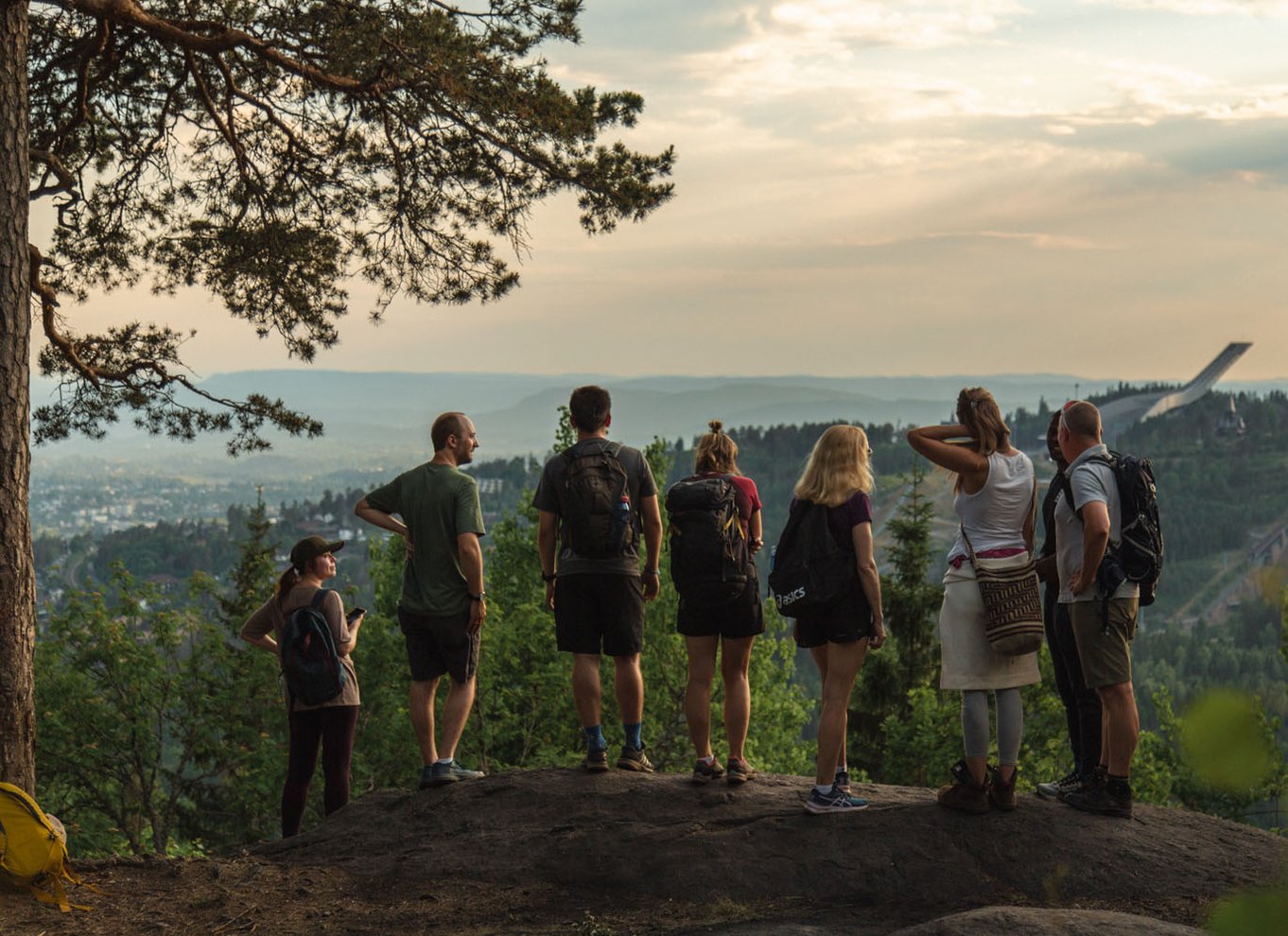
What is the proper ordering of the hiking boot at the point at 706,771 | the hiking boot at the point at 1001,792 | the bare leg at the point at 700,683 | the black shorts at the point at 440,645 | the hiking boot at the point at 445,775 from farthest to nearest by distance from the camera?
the hiking boot at the point at 445,775, the black shorts at the point at 440,645, the hiking boot at the point at 706,771, the bare leg at the point at 700,683, the hiking boot at the point at 1001,792

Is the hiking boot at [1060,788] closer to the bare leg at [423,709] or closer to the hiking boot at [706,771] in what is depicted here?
the hiking boot at [706,771]

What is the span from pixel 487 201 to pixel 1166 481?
201m

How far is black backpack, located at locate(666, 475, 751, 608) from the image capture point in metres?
6.59

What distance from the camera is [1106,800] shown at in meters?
6.17

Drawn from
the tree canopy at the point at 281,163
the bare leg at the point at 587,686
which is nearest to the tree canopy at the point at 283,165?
the tree canopy at the point at 281,163

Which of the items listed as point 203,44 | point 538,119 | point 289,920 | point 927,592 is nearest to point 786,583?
point 289,920

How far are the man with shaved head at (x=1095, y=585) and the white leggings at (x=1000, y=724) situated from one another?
368 mm

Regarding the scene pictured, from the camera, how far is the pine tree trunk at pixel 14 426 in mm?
7113

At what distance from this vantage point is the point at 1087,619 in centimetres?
589

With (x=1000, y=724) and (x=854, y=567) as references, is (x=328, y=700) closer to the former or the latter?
(x=854, y=567)

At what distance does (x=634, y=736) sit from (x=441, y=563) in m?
1.50

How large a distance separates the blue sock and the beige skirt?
6.38 ft

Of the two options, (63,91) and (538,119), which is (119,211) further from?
(538,119)

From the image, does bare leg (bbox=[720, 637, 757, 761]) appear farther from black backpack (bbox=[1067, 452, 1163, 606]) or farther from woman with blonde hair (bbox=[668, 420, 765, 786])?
black backpack (bbox=[1067, 452, 1163, 606])
